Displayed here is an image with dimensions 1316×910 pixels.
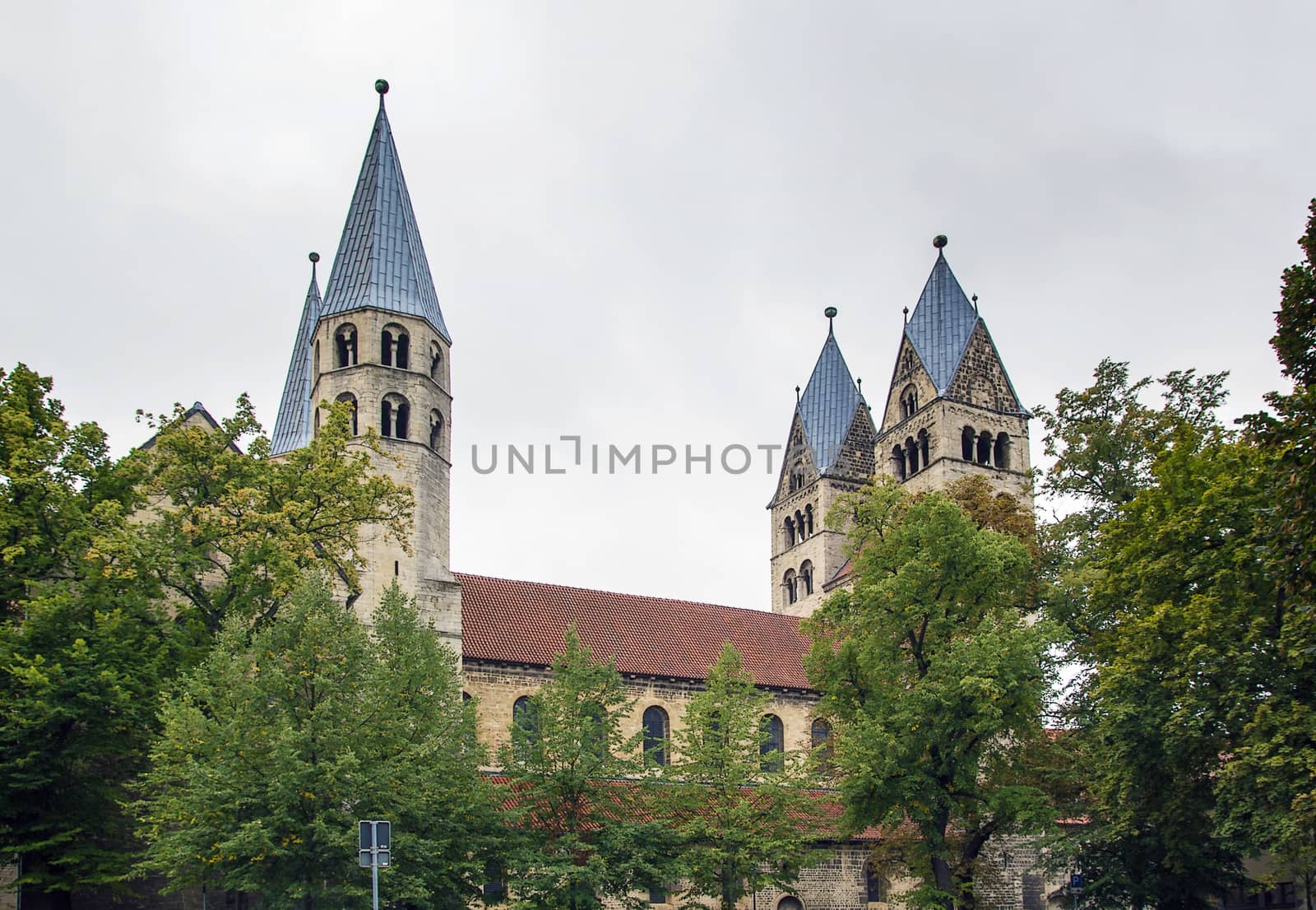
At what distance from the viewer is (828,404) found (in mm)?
68688

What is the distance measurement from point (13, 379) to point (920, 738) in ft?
80.5

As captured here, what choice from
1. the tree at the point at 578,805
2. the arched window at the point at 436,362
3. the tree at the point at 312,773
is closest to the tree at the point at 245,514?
the tree at the point at 312,773

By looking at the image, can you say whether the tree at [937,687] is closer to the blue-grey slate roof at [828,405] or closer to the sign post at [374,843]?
the sign post at [374,843]

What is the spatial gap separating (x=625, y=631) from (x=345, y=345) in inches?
547

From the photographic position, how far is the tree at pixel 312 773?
2423cm

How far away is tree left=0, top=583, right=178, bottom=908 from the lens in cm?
2680

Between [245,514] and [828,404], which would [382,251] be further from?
[828,404]

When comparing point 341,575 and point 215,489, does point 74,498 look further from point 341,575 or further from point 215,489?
point 341,575

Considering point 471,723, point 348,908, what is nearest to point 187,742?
point 348,908

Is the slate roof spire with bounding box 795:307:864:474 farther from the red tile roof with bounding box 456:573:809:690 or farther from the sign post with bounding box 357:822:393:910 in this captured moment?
the sign post with bounding box 357:822:393:910

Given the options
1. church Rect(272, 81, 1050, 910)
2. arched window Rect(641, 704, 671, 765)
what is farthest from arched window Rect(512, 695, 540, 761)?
arched window Rect(641, 704, 671, 765)

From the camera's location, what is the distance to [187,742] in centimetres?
2486

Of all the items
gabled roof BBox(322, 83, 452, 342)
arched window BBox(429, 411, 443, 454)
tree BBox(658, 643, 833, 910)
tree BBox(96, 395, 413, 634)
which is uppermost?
gabled roof BBox(322, 83, 452, 342)

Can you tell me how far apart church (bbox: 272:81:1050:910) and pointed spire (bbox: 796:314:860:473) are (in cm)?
1023
